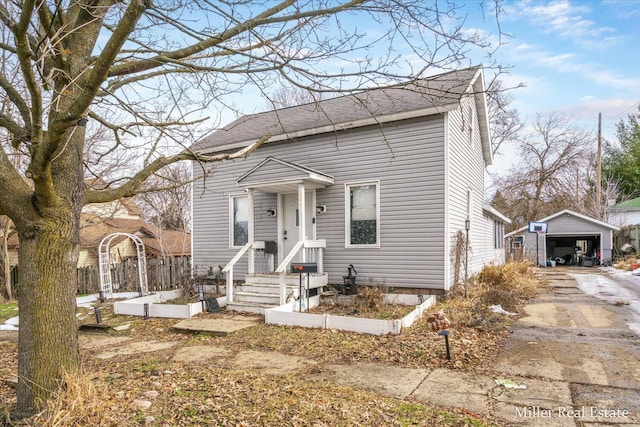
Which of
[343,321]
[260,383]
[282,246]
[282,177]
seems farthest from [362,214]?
[260,383]

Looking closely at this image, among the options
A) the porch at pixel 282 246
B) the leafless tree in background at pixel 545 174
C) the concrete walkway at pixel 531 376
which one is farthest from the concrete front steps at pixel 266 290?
the leafless tree in background at pixel 545 174

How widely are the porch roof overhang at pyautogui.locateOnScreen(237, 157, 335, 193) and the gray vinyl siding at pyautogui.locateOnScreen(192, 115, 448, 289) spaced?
0.21m

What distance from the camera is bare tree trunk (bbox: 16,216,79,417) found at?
133 inches

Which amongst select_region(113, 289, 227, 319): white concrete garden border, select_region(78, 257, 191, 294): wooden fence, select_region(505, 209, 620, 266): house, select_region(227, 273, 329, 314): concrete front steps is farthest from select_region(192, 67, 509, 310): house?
select_region(505, 209, 620, 266): house

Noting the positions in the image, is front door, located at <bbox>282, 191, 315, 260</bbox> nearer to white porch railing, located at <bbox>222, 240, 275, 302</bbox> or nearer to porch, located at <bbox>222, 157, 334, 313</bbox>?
porch, located at <bbox>222, 157, 334, 313</bbox>

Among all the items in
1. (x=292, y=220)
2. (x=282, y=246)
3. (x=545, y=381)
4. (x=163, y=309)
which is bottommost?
(x=163, y=309)

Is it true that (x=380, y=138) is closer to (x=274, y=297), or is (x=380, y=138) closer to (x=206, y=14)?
(x=274, y=297)

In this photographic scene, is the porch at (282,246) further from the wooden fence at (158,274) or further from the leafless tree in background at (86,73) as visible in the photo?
the leafless tree in background at (86,73)

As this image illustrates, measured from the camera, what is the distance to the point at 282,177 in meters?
9.63

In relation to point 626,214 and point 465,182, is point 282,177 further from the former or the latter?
point 626,214

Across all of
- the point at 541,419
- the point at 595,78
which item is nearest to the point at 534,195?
the point at 595,78

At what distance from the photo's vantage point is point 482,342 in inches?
→ 237

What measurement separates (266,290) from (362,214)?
9.58 feet

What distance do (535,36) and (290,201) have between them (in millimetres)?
7124
